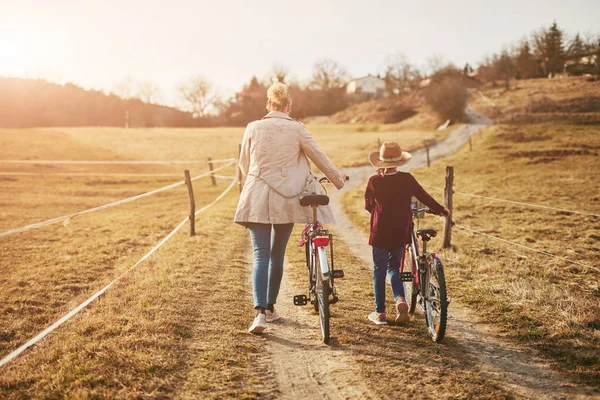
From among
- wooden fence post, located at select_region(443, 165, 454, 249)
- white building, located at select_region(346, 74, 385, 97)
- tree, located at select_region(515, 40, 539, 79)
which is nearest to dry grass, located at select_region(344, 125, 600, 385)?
wooden fence post, located at select_region(443, 165, 454, 249)

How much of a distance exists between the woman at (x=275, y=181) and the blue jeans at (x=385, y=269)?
67 centimetres

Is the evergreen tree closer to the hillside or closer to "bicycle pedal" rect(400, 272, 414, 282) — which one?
the hillside

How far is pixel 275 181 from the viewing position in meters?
4.15

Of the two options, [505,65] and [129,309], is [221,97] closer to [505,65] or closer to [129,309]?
[505,65]

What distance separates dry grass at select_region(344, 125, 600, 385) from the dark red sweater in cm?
140

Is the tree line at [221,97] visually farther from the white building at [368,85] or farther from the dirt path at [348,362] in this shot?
the dirt path at [348,362]

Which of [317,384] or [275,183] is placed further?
[275,183]

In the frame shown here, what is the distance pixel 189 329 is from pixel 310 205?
172 cm

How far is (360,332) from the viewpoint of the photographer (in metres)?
4.41

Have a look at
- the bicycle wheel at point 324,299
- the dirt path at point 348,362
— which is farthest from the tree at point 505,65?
the bicycle wheel at point 324,299

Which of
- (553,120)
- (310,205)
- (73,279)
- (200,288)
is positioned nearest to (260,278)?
(310,205)

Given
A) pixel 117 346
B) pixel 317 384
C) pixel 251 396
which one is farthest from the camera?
pixel 117 346

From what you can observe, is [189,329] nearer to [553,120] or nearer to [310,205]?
[310,205]

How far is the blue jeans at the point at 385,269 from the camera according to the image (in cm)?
447
